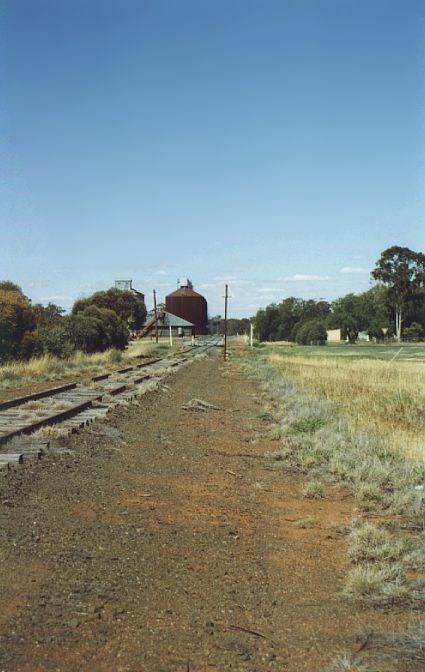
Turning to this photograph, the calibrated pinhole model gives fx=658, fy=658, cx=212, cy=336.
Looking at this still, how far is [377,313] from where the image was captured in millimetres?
104250

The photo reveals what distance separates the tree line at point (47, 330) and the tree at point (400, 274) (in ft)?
157

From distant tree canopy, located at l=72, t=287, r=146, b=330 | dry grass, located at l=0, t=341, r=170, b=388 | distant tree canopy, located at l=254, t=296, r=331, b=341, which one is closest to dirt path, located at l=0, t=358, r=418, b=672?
dry grass, located at l=0, t=341, r=170, b=388

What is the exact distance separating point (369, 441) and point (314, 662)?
7498 millimetres

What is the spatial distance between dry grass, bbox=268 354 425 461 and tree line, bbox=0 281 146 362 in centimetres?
1189

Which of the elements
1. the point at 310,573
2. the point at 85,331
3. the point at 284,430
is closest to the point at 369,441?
the point at 284,430

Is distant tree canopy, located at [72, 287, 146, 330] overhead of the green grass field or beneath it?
overhead

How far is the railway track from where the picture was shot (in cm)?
896

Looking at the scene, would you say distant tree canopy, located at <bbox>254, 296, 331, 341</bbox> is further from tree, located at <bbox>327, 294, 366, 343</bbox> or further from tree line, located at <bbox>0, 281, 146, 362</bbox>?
tree line, located at <bbox>0, 281, 146, 362</bbox>

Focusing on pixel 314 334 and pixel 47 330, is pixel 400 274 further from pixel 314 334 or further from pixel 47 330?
pixel 47 330

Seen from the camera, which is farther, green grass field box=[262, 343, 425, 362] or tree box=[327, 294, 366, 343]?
tree box=[327, 294, 366, 343]

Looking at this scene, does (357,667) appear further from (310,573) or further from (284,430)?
(284,430)

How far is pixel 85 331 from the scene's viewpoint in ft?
122

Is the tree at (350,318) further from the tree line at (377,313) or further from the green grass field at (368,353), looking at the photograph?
the green grass field at (368,353)

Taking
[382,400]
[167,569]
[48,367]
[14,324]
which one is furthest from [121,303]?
[167,569]
